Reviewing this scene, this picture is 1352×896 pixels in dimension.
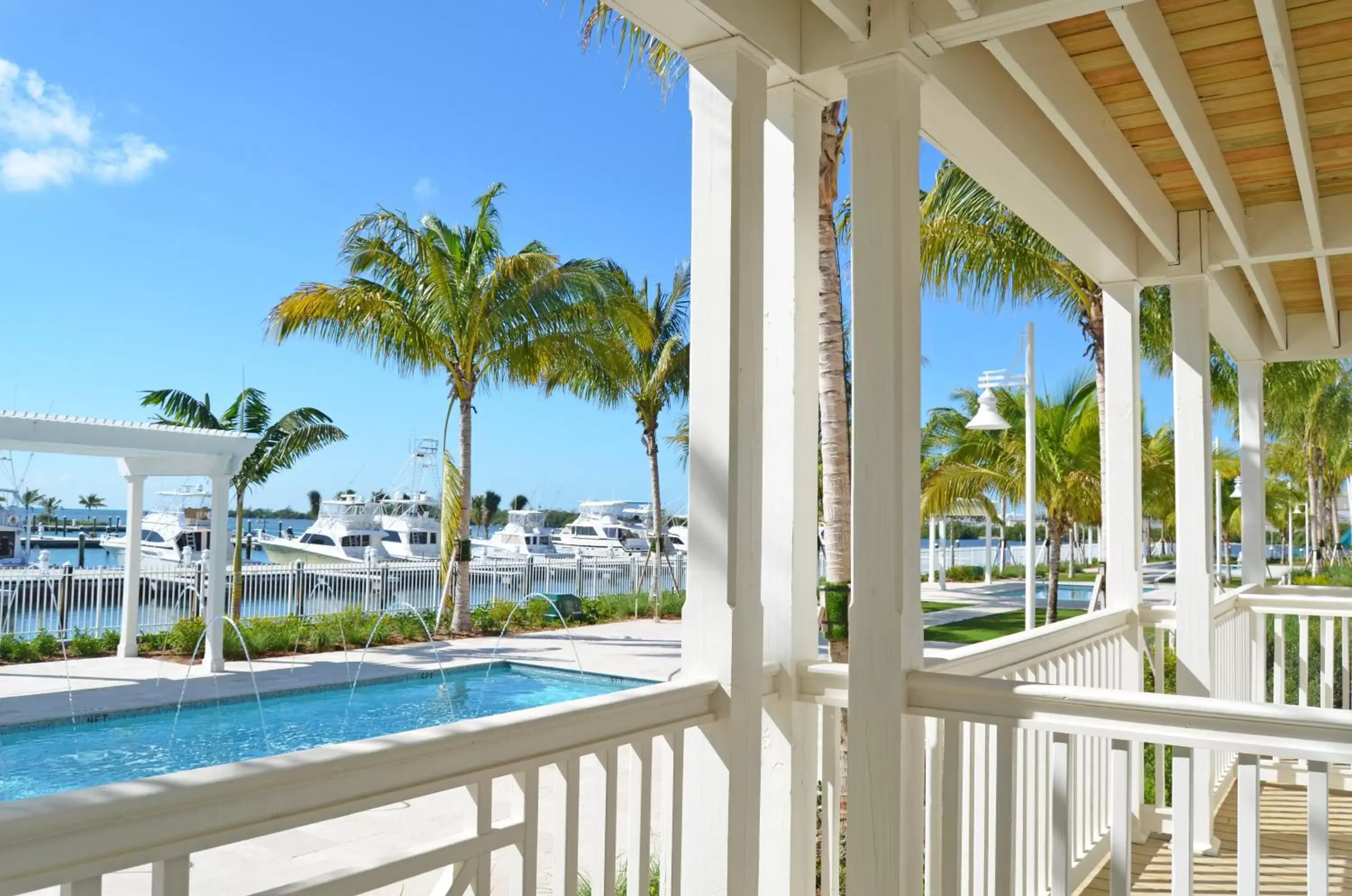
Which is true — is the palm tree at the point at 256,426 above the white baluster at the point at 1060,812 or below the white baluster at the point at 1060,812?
above

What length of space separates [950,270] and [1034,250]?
849 mm

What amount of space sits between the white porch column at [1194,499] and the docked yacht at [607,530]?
2842 centimetres

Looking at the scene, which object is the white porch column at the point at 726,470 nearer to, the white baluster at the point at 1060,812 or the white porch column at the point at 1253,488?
the white baluster at the point at 1060,812

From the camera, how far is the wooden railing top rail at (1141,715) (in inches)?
68.5

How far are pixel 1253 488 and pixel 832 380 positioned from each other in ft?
11.1

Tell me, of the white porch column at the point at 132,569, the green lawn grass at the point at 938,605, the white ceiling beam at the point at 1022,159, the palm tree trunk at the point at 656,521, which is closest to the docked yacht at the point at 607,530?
the palm tree trunk at the point at 656,521

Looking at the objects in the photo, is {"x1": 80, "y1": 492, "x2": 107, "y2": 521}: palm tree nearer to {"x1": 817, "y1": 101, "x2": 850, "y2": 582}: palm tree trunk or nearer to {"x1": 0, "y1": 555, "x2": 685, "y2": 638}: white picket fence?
{"x1": 0, "y1": 555, "x2": 685, "y2": 638}: white picket fence

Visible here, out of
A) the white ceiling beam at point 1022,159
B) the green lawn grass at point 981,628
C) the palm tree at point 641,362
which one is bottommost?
the green lawn grass at point 981,628

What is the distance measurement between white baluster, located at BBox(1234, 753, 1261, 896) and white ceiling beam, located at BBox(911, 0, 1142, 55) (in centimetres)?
158

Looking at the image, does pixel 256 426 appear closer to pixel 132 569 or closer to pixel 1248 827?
pixel 132 569

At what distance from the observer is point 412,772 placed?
1367mm

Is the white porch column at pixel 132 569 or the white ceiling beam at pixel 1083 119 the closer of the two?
the white ceiling beam at pixel 1083 119

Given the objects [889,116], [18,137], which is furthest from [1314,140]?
[18,137]

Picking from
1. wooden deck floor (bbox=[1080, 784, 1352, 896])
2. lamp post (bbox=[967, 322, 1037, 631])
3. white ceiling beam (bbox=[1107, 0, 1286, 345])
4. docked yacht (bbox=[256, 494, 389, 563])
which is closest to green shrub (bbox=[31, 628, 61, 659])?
lamp post (bbox=[967, 322, 1037, 631])
